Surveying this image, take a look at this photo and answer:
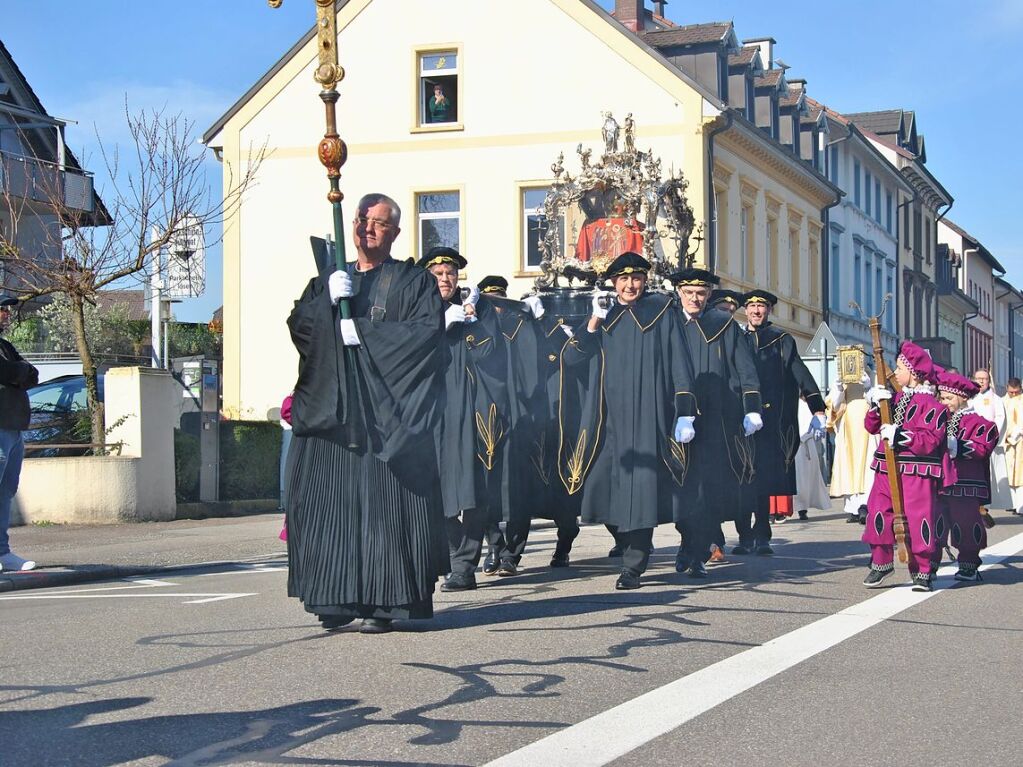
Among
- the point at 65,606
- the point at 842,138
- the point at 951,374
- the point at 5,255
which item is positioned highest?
the point at 842,138

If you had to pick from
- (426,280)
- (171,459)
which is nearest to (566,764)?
(426,280)

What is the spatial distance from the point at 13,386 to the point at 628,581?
4570mm

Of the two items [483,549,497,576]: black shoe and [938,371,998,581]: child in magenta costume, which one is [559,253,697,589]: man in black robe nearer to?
[483,549,497,576]: black shoe

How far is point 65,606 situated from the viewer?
9.02 meters

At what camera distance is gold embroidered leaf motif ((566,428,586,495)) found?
982 centimetres

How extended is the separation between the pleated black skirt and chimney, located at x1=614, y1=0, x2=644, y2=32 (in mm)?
31137

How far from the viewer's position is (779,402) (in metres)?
12.0

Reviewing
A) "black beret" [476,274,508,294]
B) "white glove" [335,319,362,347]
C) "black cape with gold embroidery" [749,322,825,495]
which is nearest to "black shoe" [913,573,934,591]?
"black cape with gold embroidery" [749,322,825,495]

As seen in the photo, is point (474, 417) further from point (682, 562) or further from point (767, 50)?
point (767, 50)

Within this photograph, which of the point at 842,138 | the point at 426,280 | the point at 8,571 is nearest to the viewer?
the point at 426,280

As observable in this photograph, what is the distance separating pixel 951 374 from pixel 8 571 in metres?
Result: 6.68

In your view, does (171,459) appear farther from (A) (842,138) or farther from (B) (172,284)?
(A) (842,138)

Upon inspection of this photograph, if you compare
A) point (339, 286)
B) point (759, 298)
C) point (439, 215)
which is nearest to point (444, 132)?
point (439, 215)

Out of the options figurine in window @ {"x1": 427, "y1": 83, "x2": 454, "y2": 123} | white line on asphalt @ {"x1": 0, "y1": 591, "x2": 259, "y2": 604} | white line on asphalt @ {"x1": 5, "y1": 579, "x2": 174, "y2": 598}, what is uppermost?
figurine in window @ {"x1": 427, "y1": 83, "x2": 454, "y2": 123}
